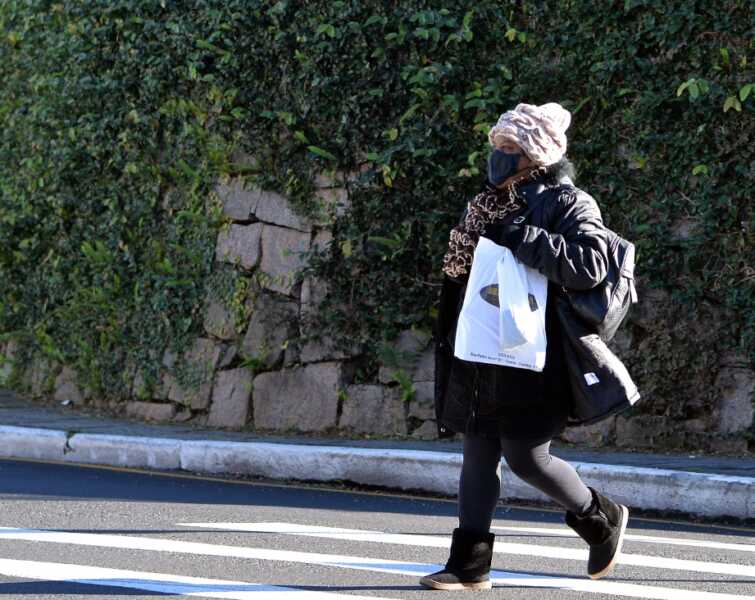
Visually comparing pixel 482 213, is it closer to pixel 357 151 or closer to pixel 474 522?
pixel 474 522

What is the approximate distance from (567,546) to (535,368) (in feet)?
5.90

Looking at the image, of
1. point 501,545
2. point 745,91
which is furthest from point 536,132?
point 745,91

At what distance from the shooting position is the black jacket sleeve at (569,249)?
501 cm

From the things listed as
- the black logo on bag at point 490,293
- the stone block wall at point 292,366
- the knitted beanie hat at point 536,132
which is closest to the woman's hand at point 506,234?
the black logo on bag at point 490,293

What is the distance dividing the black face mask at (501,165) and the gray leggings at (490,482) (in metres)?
0.96

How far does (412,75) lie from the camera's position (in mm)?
10492

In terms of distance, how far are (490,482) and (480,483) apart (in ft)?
0.13

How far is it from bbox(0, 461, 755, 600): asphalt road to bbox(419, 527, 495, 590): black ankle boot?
0.16 feet

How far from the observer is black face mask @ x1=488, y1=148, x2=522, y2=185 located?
17.1 feet

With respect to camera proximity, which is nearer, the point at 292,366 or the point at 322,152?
the point at 322,152

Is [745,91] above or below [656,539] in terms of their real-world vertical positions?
above

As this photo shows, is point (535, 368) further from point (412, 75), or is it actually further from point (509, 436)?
point (412, 75)

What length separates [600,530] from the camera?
5355mm

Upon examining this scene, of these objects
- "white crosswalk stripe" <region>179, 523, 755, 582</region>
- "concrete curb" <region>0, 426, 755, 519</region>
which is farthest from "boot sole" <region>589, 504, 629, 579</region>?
"concrete curb" <region>0, 426, 755, 519</region>
